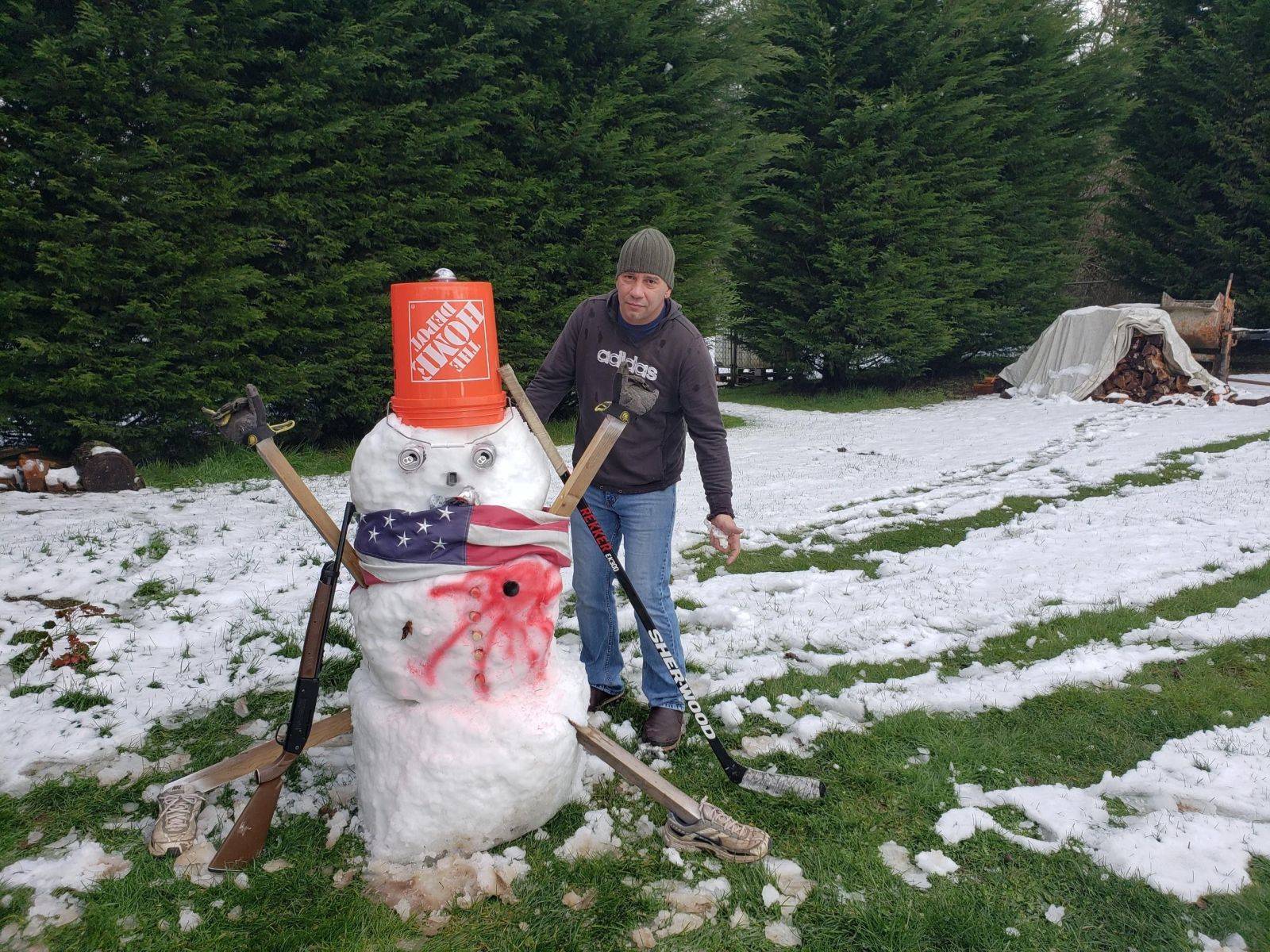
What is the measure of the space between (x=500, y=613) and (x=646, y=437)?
1026mm

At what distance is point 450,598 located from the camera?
7.89 feet

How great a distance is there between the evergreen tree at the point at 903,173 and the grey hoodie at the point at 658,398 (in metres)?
10.2

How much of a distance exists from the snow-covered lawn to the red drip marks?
0.66 metres


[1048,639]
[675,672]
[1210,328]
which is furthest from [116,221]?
[1210,328]

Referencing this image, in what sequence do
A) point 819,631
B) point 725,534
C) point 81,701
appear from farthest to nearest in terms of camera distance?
point 819,631
point 81,701
point 725,534

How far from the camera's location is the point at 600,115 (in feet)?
29.3

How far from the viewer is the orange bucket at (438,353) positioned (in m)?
2.52

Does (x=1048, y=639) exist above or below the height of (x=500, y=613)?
below

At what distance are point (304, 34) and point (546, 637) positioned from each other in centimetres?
720

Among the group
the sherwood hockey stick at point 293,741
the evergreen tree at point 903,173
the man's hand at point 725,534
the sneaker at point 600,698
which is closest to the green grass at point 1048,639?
the sneaker at point 600,698

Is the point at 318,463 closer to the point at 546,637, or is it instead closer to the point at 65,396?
the point at 65,396

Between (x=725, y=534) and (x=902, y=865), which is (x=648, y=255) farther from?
(x=902, y=865)

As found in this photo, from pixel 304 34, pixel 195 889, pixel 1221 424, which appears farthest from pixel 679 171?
pixel 195 889

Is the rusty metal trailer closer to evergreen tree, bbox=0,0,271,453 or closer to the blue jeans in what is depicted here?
the blue jeans
